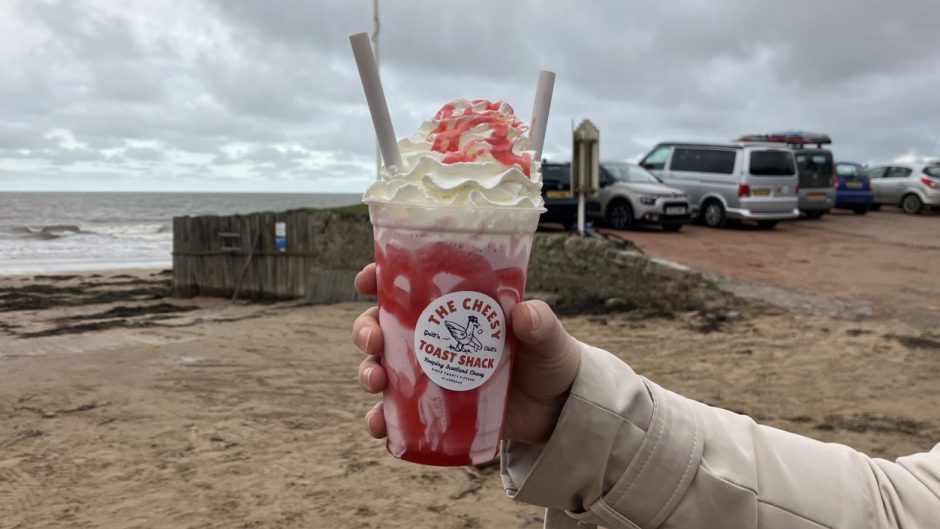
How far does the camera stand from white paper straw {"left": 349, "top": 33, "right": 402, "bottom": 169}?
4.27ft

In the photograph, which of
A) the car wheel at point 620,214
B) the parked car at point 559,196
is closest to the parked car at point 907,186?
the car wheel at point 620,214

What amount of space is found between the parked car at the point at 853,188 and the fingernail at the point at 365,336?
22.4 m

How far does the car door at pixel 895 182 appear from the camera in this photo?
22.0m

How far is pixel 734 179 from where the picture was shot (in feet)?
48.3

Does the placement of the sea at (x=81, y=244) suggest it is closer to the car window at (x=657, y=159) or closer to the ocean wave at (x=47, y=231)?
the ocean wave at (x=47, y=231)

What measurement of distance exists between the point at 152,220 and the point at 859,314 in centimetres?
3930

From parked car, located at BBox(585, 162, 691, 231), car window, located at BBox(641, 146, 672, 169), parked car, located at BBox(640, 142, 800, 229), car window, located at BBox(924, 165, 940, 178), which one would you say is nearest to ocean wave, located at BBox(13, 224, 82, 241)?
parked car, located at BBox(585, 162, 691, 231)

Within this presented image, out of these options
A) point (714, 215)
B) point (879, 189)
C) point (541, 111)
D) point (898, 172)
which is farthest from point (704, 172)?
point (541, 111)

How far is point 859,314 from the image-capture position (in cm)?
847

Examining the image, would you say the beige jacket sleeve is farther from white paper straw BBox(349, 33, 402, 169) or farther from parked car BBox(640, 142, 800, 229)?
parked car BBox(640, 142, 800, 229)

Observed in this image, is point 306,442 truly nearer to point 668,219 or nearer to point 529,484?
point 529,484

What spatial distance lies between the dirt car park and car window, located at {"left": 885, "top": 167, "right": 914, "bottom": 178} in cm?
544

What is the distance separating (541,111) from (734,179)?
1441cm

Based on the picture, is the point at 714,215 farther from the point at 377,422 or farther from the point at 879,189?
the point at 377,422
